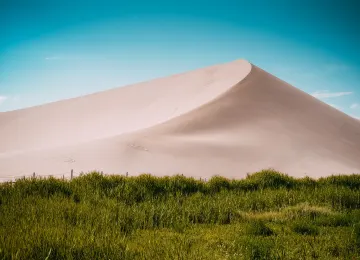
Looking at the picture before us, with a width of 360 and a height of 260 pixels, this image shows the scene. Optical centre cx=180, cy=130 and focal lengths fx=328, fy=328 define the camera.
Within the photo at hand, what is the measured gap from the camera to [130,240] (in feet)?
17.4

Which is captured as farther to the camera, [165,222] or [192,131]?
[192,131]

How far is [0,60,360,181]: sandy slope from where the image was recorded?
32.1 m

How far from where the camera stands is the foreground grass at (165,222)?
4.47 meters

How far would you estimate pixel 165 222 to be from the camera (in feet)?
21.9

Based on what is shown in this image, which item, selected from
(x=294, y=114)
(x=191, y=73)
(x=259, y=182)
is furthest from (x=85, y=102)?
(x=259, y=182)

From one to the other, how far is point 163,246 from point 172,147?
3074 cm

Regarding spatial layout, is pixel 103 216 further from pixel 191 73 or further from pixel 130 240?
pixel 191 73

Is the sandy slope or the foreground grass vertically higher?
the sandy slope

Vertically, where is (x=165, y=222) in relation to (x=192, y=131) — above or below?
below

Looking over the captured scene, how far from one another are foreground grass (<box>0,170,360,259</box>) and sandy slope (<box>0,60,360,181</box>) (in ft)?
65.8

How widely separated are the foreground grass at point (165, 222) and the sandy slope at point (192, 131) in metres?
20.1

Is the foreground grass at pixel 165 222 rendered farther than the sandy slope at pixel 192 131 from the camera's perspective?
No

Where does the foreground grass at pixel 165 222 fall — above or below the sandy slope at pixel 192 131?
below

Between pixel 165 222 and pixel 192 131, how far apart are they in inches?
1367
